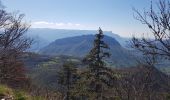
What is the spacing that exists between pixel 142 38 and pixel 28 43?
6.35 meters

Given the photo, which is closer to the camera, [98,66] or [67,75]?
[98,66]

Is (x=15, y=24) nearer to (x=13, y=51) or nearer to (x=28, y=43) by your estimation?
(x=28, y=43)

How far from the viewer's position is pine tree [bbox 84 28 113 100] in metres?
39.4

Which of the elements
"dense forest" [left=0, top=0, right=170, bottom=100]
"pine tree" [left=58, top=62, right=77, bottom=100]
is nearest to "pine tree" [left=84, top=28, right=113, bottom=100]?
"dense forest" [left=0, top=0, right=170, bottom=100]

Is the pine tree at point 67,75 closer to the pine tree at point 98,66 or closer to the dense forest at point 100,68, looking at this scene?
the dense forest at point 100,68

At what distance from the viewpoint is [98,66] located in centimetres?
4003

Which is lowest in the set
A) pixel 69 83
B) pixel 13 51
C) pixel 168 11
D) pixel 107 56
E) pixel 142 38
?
→ pixel 69 83

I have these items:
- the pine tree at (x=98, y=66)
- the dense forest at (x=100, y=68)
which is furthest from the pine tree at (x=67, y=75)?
the pine tree at (x=98, y=66)

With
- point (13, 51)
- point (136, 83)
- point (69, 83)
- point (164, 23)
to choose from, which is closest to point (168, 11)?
point (164, 23)

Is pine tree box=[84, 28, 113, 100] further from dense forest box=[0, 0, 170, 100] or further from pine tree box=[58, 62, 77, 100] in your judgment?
pine tree box=[58, 62, 77, 100]

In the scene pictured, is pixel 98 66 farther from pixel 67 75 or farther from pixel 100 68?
pixel 67 75

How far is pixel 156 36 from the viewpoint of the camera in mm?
9625

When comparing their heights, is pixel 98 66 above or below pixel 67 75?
above

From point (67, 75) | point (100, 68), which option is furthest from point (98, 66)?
point (67, 75)
